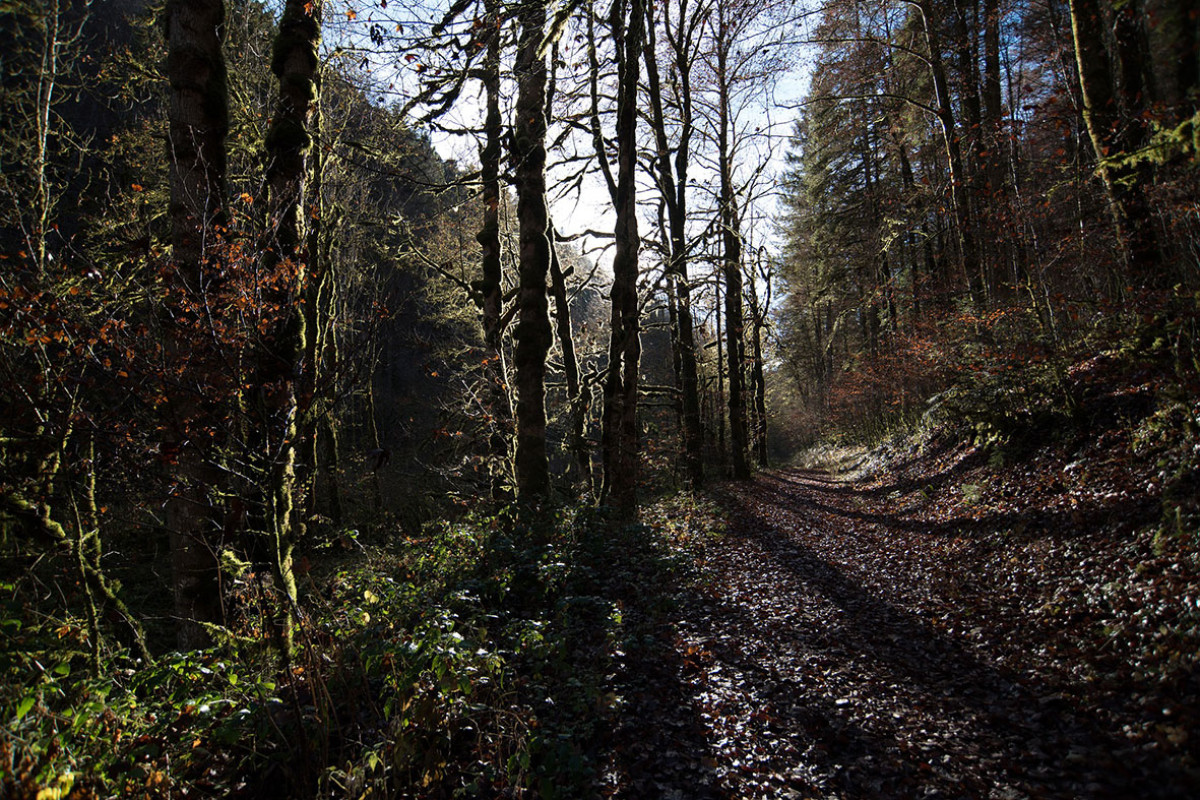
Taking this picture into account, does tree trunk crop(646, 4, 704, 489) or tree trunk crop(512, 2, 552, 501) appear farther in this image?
tree trunk crop(646, 4, 704, 489)

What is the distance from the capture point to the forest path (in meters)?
3.09

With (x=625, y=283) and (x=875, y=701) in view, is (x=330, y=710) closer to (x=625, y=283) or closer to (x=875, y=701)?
(x=875, y=701)

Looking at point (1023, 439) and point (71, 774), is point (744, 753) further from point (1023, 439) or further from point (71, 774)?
point (1023, 439)

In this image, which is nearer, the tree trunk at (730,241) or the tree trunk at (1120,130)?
Answer: the tree trunk at (1120,130)

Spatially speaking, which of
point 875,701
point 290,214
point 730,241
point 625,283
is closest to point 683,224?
point 730,241

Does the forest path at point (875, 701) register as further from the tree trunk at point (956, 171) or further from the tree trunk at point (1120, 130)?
the tree trunk at point (956, 171)

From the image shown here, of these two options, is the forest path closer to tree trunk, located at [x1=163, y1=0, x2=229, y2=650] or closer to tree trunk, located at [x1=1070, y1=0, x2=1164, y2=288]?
tree trunk, located at [x1=163, y1=0, x2=229, y2=650]

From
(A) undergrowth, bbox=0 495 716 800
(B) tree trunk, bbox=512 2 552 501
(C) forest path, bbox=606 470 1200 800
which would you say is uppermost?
(B) tree trunk, bbox=512 2 552 501

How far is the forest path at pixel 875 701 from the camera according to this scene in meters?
3.09

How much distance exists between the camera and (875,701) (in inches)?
157

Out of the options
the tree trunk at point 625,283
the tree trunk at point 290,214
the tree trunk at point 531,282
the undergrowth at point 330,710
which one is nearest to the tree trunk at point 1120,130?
the tree trunk at point 625,283

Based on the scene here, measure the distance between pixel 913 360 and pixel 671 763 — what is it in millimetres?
13408

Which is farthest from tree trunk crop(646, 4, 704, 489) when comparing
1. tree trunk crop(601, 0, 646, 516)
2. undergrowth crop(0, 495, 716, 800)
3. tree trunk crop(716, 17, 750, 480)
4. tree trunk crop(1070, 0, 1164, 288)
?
undergrowth crop(0, 495, 716, 800)

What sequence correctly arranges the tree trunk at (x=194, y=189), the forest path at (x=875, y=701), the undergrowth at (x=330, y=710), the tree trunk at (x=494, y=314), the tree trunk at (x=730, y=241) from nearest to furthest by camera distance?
1. the undergrowth at (x=330, y=710)
2. the forest path at (x=875, y=701)
3. the tree trunk at (x=194, y=189)
4. the tree trunk at (x=494, y=314)
5. the tree trunk at (x=730, y=241)
